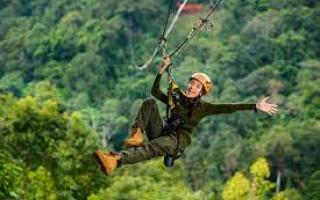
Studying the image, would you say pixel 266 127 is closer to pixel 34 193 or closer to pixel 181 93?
pixel 34 193

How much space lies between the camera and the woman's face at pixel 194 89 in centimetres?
627

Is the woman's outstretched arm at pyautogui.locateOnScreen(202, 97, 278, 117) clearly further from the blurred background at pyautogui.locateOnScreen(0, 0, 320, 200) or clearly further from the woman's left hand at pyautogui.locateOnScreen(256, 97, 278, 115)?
the blurred background at pyautogui.locateOnScreen(0, 0, 320, 200)

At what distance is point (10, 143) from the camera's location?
62.4 feet

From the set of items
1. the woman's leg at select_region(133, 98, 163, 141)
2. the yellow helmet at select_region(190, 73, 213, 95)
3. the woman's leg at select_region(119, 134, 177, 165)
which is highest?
the yellow helmet at select_region(190, 73, 213, 95)

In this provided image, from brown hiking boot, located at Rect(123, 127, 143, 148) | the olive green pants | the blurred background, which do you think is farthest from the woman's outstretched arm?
the blurred background

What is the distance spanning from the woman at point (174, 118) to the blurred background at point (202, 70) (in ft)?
63.9

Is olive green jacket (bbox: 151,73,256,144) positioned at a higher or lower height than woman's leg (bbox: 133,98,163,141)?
higher

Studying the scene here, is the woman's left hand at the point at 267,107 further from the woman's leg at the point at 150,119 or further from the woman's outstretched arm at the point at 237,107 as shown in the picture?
the woman's leg at the point at 150,119

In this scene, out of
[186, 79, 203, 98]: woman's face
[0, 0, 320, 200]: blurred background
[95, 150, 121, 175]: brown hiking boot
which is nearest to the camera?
[95, 150, 121, 175]: brown hiking boot

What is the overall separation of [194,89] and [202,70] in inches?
2342

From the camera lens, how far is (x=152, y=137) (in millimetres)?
6324

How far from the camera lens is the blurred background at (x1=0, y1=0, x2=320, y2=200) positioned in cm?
4434

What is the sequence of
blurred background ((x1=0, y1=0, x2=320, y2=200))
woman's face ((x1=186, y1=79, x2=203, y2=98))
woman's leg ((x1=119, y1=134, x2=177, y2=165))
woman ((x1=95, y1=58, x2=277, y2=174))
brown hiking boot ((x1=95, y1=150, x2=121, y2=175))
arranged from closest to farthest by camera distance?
brown hiking boot ((x1=95, y1=150, x2=121, y2=175)) → woman's leg ((x1=119, y1=134, x2=177, y2=165)) → woman ((x1=95, y1=58, x2=277, y2=174)) → woman's face ((x1=186, y1=79, x2=203, y2=98)) → blurred background ((x1=0, y1=0, x2=320, y2=200))

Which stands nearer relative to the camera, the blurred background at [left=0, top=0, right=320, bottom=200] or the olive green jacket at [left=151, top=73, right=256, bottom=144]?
the olive green jacket at [left=151, top=73, right=256, bottom=144]
